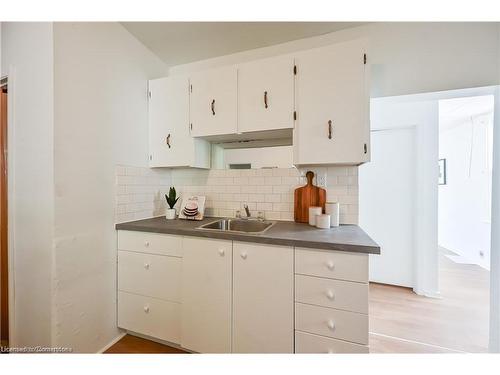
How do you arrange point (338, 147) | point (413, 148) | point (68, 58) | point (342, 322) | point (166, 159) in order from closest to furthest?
point (342, 322) → point (68, 58) → point (338, 147) → point (166, 159) → point (413, 148)

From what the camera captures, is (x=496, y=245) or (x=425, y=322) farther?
(x=425, y=322)

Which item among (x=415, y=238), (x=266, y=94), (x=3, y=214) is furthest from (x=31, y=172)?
(x=415, y=238)

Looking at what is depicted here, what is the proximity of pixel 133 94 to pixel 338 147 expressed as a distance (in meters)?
1.62

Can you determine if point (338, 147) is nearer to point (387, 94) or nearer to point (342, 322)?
point (387, 94)

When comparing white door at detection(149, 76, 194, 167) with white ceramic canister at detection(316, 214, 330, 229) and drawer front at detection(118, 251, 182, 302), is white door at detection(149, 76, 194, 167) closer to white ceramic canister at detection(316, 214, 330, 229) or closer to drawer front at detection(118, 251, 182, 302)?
drawer front at detection(118, 251, 182, 302)

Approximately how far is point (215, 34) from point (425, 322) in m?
2.98

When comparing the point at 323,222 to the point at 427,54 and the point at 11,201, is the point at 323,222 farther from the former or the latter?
the point at 11,201

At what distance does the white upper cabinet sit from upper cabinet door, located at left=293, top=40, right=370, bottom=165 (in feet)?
2.86

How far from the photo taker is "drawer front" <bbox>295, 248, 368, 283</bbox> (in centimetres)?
105

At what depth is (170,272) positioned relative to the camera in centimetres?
145

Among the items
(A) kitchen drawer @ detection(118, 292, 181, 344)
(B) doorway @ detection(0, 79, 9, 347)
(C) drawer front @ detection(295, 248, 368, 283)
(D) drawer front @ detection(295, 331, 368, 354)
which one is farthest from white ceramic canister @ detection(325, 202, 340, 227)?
(B) doorway @ detection(0, 79, 9, 347)

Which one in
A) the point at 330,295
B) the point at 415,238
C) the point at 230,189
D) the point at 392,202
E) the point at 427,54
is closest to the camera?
the point at 330,295

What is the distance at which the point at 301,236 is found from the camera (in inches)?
47.5
